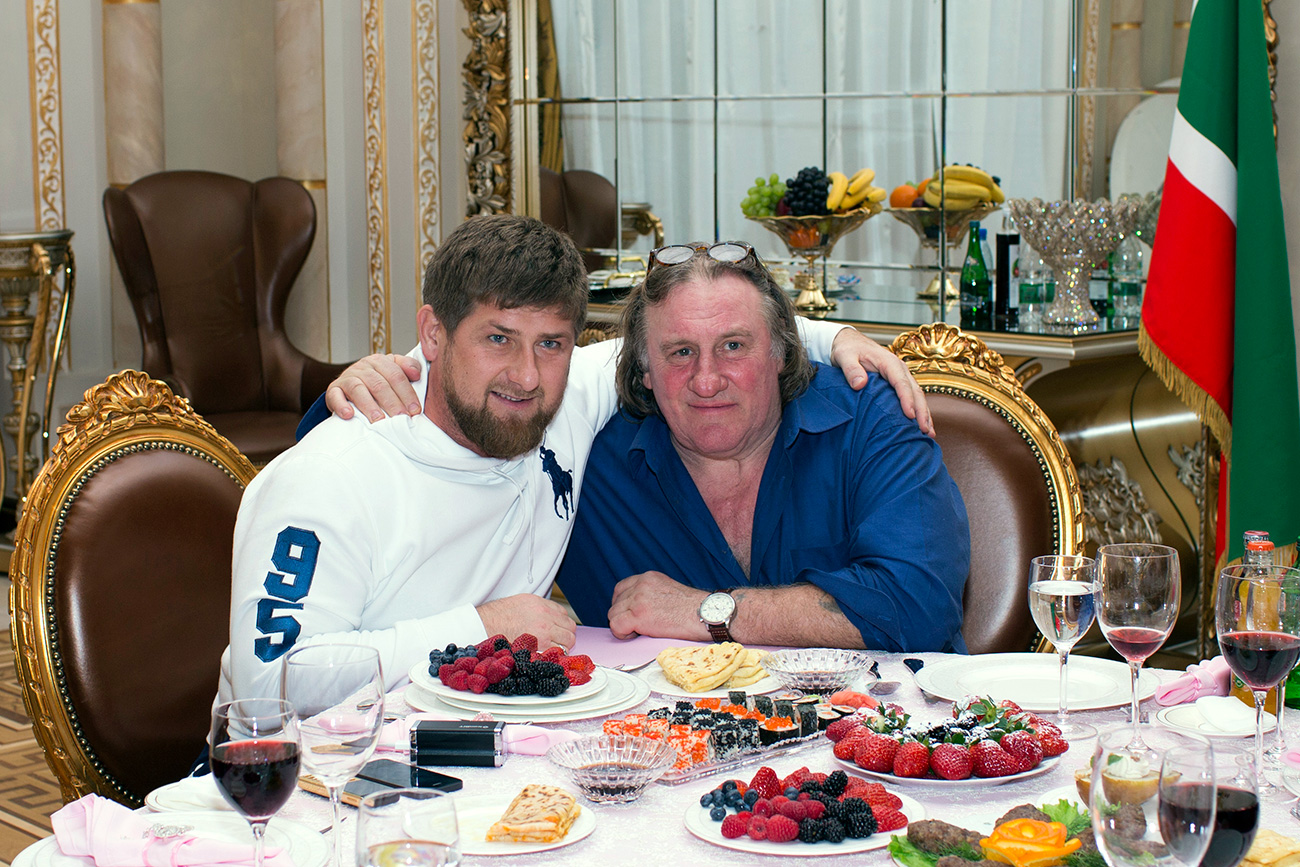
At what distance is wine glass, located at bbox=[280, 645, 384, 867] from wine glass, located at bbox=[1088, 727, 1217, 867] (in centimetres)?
55

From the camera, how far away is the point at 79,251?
A: 5480mm

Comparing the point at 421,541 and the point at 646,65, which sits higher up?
the point at 646,65

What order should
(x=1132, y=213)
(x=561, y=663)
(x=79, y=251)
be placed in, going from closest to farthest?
1. (x=561, y=663)
2. (x=1132, y=213)
3. (x=79, y=251)

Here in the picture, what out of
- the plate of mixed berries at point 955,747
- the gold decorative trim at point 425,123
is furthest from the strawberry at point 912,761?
the gold decorative trim at point 425,123

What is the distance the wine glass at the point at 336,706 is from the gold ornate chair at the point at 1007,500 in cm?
132

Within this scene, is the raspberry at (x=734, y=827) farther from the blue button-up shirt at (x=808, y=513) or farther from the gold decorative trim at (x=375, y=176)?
the gold decorative trim at (x=375, y=176)

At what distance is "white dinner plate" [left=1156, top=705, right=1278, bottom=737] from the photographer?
1375 mm

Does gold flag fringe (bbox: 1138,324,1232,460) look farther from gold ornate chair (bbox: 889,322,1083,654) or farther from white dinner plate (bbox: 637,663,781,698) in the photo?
white dinner plate (bbox: 637,663,781,698)

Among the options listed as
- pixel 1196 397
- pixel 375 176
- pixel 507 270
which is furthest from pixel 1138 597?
pixel 375 176

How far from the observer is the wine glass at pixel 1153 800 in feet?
2.75

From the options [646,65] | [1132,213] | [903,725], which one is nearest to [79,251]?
[646,65]

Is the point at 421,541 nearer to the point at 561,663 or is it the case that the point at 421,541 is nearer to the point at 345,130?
the point at 561,663

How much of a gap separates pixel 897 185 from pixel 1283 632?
3268mm

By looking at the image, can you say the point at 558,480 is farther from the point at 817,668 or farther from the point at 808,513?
the point at 817,668
